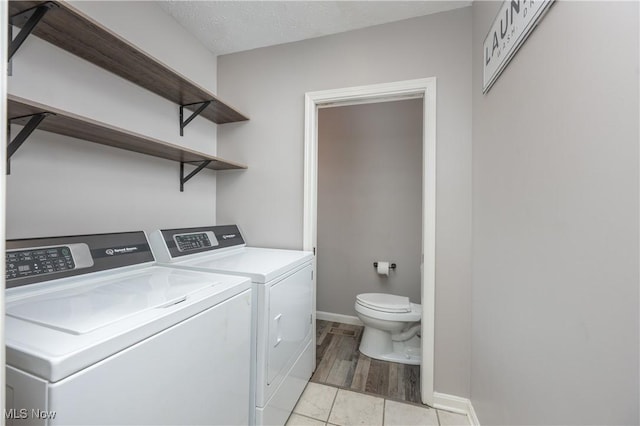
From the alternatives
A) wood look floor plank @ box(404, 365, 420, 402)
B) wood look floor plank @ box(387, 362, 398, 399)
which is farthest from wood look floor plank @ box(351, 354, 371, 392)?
wood look floor plank @ box(404, 365, 420, 402)

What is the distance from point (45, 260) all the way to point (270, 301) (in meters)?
0.84

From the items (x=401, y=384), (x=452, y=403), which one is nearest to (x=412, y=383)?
(x=401, y=384)

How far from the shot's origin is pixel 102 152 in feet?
4.48

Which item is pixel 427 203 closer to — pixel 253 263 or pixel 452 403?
pixel 253 263

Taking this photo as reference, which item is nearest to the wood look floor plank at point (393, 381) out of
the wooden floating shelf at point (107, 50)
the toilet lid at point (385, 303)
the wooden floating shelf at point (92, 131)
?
the toilet lid at point (385, 303)

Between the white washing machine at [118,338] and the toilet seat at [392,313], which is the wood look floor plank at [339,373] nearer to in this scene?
the toilet seat at [392,313]

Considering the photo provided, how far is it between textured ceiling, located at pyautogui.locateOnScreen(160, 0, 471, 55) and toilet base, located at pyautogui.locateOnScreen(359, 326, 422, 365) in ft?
7.68

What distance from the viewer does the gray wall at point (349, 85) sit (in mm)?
1613

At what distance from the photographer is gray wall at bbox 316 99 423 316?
2621 mm

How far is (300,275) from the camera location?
1.57 metres

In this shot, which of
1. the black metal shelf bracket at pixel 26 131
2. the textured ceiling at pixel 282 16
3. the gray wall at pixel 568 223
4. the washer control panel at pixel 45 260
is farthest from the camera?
the textured ceiling at pixel 282 16

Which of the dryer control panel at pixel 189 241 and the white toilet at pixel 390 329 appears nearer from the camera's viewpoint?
the dryer control panel at pixel 189 241

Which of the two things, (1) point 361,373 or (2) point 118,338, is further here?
(1) point 361,373

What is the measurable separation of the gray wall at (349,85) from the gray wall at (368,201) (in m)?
0.96
